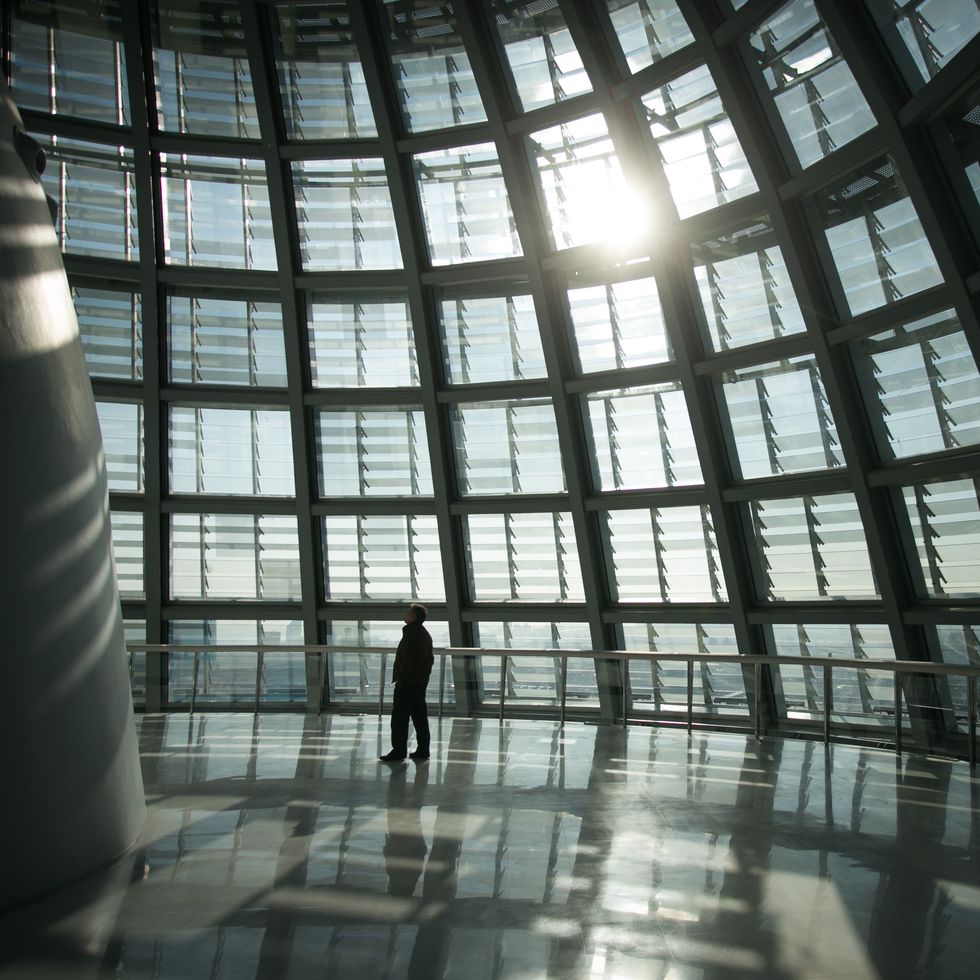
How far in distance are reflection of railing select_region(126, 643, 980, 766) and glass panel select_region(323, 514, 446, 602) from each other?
3382 millimetres

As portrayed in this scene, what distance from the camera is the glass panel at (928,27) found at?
9.22m

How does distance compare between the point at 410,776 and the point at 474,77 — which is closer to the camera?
the point at 410,776

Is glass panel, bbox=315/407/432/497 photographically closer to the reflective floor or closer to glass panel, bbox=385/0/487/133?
glass panel, bbox=385/0/487/133

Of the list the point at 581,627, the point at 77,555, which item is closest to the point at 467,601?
the point at 581,627

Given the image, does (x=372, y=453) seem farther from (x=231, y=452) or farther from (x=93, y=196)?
(x=93, y=196)

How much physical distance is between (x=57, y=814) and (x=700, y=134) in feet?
37.4

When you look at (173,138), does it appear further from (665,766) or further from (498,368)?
(665,766)

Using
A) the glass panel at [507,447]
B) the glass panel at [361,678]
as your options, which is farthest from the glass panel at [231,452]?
the glass panel at [361,678]

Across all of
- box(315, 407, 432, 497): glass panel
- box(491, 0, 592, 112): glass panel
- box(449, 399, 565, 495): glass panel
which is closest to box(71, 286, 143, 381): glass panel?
box(315, 407, 432, 497): glass panel

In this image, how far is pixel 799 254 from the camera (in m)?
11.6

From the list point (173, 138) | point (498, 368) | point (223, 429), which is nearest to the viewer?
point (173, 138)

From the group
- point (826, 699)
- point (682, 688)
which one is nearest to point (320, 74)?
point (682, 688)

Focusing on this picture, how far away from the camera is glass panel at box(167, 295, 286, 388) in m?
15.2

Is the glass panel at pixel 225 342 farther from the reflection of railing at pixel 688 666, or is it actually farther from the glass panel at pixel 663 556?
the glass panel at pixel 663 556
